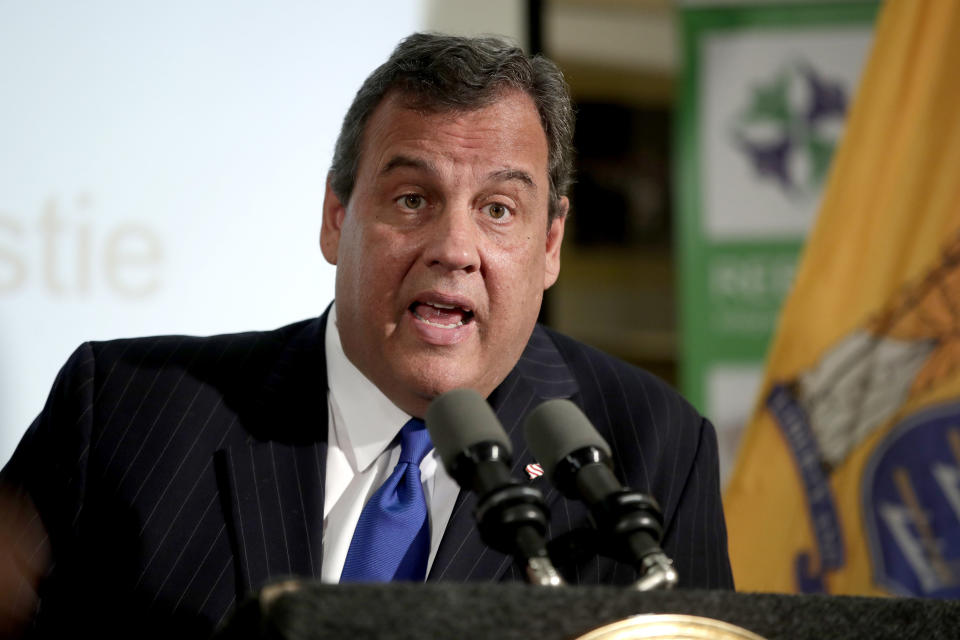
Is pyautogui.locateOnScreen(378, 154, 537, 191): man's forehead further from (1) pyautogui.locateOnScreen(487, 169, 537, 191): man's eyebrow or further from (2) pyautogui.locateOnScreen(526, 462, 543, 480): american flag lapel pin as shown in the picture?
(2) pyautogui.locateOnScreen(526, 462, 543, 480): american flag lapel pin

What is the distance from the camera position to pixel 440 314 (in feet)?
5.38

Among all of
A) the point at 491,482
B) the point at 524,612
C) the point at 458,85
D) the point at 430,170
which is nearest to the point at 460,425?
the point at 491,482

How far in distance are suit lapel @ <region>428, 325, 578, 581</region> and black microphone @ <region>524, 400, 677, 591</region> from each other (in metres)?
0.31

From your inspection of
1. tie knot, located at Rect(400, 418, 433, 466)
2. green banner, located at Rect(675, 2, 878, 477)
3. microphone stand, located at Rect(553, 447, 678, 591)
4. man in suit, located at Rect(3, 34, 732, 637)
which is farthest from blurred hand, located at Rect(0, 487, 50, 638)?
green banner, located at Rect(675, 2, 878, 477)

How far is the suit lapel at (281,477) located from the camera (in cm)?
154

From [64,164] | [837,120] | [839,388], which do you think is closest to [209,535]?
[64,164]

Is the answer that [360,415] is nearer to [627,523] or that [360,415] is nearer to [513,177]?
[513,177]

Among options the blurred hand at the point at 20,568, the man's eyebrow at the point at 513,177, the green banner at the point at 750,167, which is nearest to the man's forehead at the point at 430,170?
the man's eyebrow at the point at 513,177

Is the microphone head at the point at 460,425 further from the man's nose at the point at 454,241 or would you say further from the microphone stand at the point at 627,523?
the man's nose at the point at 454,241

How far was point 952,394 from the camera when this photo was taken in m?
3.15

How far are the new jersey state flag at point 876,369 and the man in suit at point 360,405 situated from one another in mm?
1550

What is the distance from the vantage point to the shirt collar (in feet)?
5.55

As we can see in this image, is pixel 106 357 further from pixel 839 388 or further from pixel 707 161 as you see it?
pixel 707 161

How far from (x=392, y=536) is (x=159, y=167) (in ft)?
3.89
